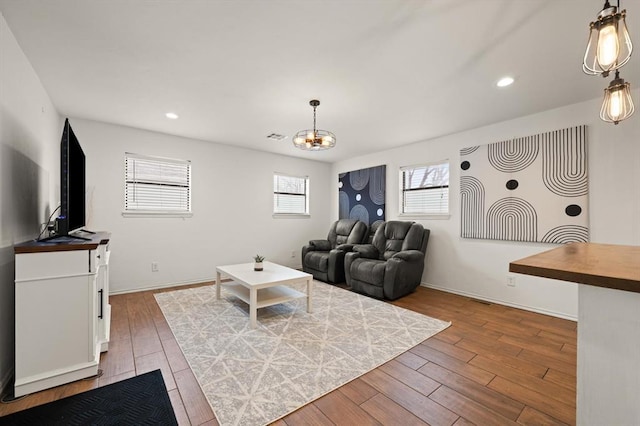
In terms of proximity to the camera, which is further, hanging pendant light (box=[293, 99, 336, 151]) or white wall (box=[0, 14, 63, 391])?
hanging pendant light (box=[293, 99, 336, 151])

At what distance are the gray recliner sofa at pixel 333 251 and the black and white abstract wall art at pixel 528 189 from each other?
1741mm

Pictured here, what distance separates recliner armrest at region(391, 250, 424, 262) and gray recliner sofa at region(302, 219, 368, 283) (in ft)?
3.21

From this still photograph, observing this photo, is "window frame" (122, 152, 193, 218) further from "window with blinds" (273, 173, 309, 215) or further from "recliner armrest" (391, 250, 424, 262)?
"recliner armrest" (391, 250, 424, 262)

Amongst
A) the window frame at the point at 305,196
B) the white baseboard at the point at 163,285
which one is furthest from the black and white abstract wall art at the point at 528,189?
the white baseboard at the point at 163,285

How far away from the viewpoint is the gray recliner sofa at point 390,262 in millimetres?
3596

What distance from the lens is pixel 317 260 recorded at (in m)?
4.64

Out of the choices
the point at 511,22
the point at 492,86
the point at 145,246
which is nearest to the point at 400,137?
the point at 492,86

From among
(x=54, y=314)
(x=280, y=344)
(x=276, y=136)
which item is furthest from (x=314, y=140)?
(x=54, y=314)

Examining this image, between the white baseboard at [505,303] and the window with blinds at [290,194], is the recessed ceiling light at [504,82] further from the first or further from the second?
the window with blinds at [290,194]

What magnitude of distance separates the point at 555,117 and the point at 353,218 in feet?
11.1

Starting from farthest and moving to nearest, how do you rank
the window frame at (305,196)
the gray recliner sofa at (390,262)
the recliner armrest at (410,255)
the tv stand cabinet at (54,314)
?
the window frame at (305,196)
the recliner armrest at (410,255)
the gray recliner sofa at (390,262)
the tv stand cabinet at (54,314)

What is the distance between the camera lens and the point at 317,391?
1.74 metres

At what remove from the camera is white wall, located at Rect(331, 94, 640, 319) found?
108 inches

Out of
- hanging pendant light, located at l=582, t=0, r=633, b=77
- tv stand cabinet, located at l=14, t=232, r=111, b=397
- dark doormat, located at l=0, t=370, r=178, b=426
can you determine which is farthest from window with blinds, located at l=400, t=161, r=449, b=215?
tv stand cabinet, located at l=14, t=232, r=111, b=397
